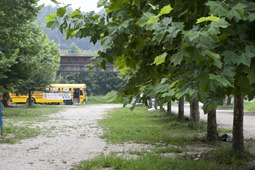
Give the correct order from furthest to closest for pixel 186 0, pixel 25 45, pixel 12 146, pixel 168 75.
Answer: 1. pixel 25 45
2. pixel 12 146
3. pixel 168 75
4. pixel 186 0

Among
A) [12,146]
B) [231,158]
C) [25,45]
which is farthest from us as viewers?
[25,45]

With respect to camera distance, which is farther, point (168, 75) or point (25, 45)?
point (25, 45)

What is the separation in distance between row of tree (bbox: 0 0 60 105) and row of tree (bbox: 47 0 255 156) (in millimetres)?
11376

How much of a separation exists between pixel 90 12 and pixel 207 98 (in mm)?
1481

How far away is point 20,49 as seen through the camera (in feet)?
72.6

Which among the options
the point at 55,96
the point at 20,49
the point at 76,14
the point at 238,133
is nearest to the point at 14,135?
the point at 238,133

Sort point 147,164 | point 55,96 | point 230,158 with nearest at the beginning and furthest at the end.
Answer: point 147,164 → point 230,158 → point 55,96

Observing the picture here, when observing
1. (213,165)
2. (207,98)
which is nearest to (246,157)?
(213,165)

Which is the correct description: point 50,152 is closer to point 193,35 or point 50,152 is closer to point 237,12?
point 237,12

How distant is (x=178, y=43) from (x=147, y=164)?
5035mm

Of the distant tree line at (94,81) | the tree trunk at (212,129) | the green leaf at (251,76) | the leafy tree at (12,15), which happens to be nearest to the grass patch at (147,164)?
the tree trunk at (212,129)

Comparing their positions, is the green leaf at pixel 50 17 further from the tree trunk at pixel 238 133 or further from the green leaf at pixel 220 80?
the tree trunk at pixel 238 133

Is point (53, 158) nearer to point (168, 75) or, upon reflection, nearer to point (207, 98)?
point (168, 75)

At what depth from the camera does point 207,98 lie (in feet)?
11.9
